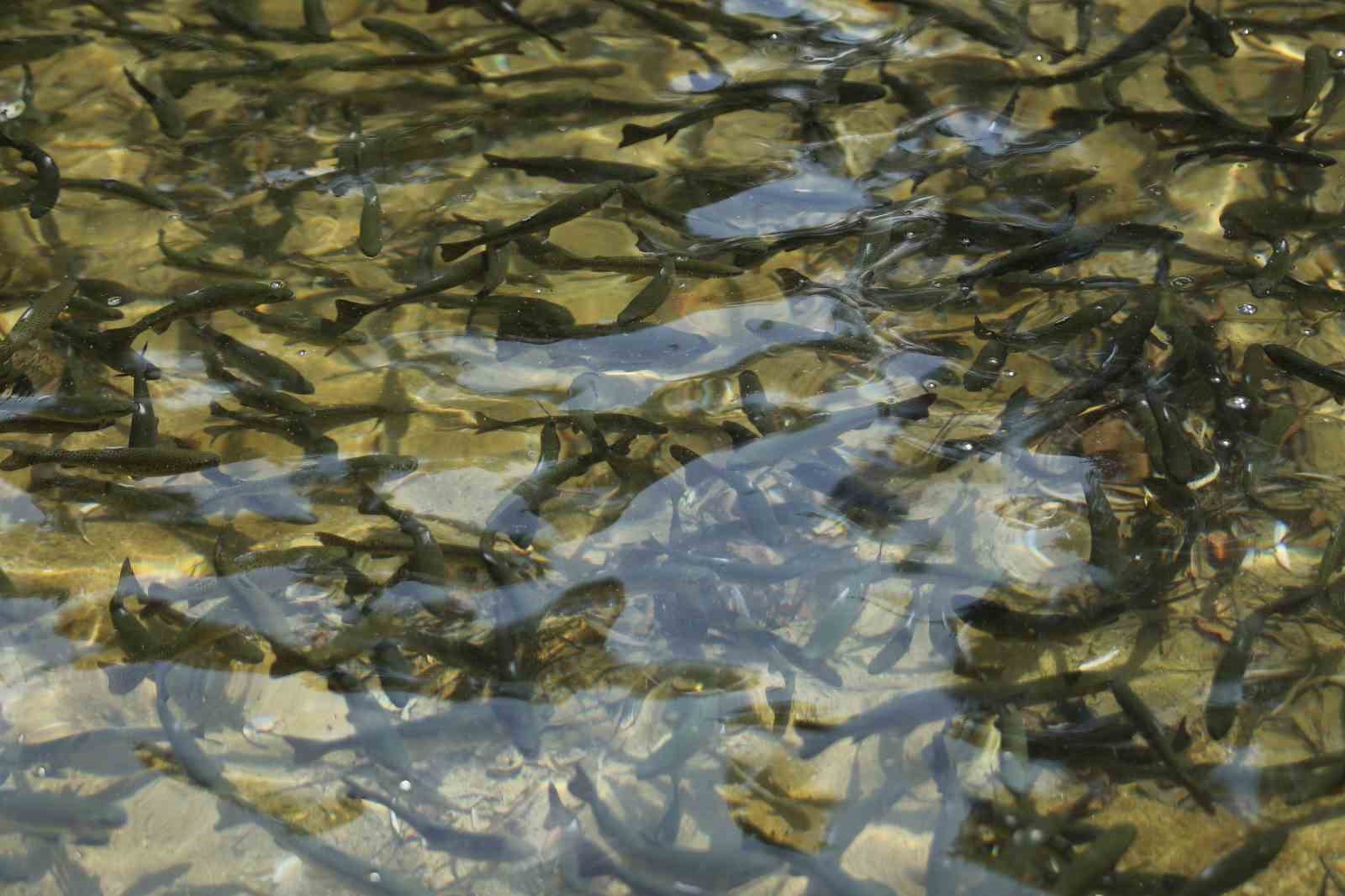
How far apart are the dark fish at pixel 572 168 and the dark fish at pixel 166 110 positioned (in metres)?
1.52

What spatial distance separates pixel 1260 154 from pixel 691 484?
2.99 meters

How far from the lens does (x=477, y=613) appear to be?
11.0ft

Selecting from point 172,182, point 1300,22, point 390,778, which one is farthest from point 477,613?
point 1300,22

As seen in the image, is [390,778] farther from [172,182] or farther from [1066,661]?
[172,182]

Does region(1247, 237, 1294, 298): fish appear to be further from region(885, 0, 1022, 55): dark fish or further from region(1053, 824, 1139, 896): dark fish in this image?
region(1053, 824, 1139, 896): dark fish

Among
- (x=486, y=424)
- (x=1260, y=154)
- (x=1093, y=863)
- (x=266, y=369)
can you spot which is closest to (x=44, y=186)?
(x=266, y=369)

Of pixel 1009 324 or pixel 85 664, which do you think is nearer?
pixel 85 664

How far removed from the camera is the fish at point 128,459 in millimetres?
3547

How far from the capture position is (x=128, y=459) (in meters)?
3.55

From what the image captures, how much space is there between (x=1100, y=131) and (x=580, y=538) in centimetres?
322

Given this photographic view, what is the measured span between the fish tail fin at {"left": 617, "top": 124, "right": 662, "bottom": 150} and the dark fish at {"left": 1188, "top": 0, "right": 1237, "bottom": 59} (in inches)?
108

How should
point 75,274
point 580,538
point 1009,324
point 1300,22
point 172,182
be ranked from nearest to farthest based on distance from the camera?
point 580,538
point 1009,324
point 75,274
point 172,182
point 1300,22

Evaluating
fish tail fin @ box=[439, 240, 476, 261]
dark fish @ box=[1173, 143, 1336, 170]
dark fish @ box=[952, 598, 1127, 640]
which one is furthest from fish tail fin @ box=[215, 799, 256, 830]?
dark fish @ box=[1173, 143, 1336, 170]

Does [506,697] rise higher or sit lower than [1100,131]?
lower
